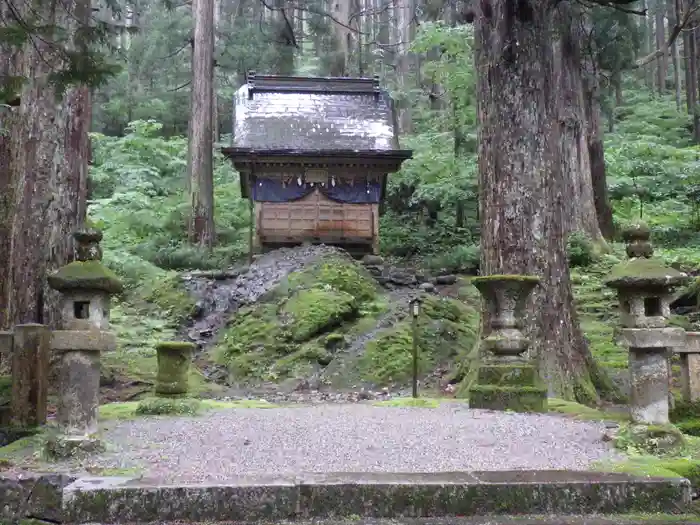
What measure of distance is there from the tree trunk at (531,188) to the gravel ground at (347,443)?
1.57 metres

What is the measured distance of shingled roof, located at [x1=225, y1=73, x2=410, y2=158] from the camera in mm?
17000

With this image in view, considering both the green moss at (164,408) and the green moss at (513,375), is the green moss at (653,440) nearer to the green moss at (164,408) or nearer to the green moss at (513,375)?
the green moss at (513,375)

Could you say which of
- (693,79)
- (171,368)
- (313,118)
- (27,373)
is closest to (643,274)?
(27,373)

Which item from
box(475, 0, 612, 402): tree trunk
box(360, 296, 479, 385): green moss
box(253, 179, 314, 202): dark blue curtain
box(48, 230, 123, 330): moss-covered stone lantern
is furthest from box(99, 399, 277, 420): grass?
box(253, 179, 314, 202): dark blue curtain

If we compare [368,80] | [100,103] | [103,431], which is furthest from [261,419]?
[100,103]

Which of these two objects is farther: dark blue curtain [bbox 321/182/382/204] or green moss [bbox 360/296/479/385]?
dark blue curtain [bbox 321/182/382/204]

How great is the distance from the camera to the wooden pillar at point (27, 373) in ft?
17.1

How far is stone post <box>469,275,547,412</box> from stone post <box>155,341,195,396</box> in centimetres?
316

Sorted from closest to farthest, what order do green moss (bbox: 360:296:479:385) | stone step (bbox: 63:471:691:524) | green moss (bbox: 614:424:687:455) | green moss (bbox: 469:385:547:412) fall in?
stone step (bbox: 63:471:691:524), green moss (bbox: 614:424:687:455), green moss (bbox: 469:385:547:412), green moss (bbox: 360:296:479:385)

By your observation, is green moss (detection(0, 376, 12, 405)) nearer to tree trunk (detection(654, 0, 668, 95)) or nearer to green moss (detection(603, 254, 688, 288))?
green moss (detection(603, 254, 688, 288))

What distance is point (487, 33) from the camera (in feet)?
26.3

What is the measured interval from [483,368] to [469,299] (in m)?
8.02

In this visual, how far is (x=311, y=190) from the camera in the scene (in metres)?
17.7

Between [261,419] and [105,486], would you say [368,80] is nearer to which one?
[261,419]
